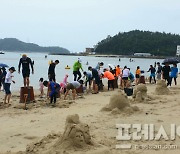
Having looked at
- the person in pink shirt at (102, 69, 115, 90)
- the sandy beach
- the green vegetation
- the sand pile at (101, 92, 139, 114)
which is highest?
the green vegetation

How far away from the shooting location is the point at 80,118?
809cm

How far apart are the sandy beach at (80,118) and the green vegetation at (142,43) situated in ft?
430

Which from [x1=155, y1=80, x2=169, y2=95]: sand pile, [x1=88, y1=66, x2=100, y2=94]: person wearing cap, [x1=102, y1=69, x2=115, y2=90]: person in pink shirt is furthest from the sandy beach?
[x1=102, y1=69, x2=115, y2=90]: person in pink shirt

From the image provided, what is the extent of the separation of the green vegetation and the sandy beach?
130961 mm

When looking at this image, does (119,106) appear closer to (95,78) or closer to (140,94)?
(140,94)

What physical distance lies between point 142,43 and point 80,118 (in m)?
139

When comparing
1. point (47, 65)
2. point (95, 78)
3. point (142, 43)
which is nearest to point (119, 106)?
point (95, 78)

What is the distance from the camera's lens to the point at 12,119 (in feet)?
28.4

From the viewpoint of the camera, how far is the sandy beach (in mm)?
5488

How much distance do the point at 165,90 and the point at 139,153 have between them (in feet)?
27.9

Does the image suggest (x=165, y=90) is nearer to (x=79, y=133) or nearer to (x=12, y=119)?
(x=12, y=119)

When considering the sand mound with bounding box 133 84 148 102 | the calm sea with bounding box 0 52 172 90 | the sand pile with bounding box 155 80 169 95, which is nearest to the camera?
the sand mound with bounding box 133 84 148 102

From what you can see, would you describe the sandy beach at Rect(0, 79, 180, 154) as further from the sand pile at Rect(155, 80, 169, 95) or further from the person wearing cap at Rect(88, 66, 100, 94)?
→ the person wearing cap at Rect(88, 66, 100, 94)

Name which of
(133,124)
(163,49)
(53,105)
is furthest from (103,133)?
(163,49)
